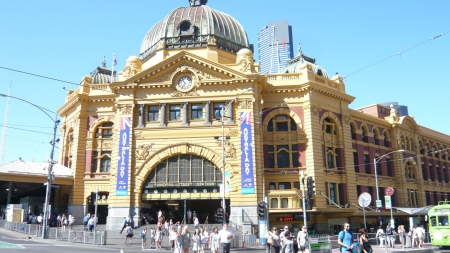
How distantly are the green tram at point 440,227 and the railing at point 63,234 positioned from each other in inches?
979

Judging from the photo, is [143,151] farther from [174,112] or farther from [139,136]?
[174,112]

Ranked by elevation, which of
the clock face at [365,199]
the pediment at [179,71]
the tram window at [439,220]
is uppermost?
the pediment at [179,71]

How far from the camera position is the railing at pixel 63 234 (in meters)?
31.4

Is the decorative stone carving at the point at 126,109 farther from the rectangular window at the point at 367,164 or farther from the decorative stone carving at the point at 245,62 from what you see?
the rectangular window at the point at 367,164

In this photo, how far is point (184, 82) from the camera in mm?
44219

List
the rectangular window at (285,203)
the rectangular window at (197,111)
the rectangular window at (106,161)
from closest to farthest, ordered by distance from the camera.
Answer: the rectangular window at (285,203) → the rectangular window at (197,111) → the rectangular window at (106,161)

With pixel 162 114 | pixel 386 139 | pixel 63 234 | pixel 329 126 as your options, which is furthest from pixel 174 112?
pixel 386 139

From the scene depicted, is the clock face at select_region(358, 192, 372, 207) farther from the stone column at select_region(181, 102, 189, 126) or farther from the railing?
the stone column at select_region(181, 102, 189, 126)

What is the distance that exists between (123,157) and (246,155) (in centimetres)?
1242

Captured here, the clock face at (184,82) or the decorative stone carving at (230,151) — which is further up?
the clock face at (184,82)

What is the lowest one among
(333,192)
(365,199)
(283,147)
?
(365,199)

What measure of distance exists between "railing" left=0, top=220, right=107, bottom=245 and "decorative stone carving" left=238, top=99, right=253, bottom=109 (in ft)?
59.8

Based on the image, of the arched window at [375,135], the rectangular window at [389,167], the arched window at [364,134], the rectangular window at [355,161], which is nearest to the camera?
the rectangular window at [355,161]

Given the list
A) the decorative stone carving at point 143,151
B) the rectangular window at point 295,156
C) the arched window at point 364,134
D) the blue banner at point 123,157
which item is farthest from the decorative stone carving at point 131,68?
the arched window at point 364,134
